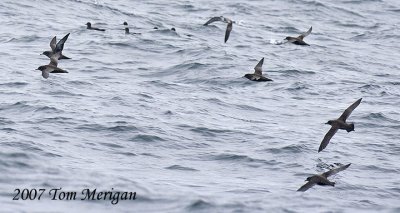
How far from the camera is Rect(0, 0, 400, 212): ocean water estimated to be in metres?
14.5

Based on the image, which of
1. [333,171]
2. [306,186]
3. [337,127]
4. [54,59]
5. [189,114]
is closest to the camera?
[306,186]

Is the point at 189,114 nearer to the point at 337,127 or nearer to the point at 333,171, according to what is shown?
the point at 337,127

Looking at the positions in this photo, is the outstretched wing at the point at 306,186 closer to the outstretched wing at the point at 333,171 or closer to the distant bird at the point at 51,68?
the outstretched wing at the point at 333,171

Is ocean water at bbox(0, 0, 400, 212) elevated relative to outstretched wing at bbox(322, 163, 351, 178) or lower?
lower

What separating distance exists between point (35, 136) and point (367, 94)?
10052 mm

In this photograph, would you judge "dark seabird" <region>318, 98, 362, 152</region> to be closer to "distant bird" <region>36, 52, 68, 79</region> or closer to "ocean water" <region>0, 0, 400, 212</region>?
"ocean water" <region>0, 0, 400, 212</region>

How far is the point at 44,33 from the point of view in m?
28.6

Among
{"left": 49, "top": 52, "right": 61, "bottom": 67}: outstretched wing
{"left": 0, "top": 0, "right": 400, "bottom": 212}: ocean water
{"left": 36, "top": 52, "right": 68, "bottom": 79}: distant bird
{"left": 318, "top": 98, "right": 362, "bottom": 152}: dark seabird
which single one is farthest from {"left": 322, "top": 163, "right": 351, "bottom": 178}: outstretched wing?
{"left": 49, "top": 52, "right": 61, "bottom": 67}: outstretched wing

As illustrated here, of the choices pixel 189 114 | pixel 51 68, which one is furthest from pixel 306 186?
pixel 51 68

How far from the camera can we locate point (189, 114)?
19969mm

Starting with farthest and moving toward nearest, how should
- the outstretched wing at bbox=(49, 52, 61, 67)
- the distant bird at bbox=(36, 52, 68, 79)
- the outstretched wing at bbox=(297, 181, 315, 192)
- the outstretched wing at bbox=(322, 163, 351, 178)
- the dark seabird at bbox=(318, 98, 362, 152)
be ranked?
the outstretched wing at bbox=(49, 52, 61, 67) < the distant bird at bbox=(36, 52, 68, 79) < the dark seabird at bbox=(318, 98, 362, 152) < the outstretched wing at bbox=(322, 163, 351, 178) < the outstretched wing at bbox=(297, 181, 315, 192)

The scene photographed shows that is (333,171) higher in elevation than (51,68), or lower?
higher

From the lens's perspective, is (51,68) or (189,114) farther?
(189,114)

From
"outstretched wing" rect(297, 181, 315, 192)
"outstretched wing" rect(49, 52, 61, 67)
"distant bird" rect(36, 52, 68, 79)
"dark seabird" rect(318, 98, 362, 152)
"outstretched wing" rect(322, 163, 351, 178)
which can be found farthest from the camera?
"outstretched wing" rect(49, 52, 61, 67)
